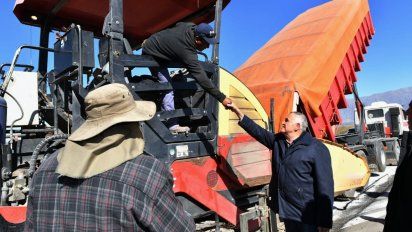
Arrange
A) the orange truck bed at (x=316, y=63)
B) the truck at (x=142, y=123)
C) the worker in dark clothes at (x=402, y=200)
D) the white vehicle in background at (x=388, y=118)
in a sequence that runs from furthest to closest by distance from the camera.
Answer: the white vehicle in background at (x=388, y=118) < the orange truck bed at (x=316, y=63) < the truck at (x=142, y=123) < the worker in dark clothes at (x=402, y=200)

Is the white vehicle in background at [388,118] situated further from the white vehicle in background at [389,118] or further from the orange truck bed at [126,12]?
the orange truck bed at [126,12]

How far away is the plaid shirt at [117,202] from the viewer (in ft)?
4.16

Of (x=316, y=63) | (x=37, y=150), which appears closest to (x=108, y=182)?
(x=37, y=150)

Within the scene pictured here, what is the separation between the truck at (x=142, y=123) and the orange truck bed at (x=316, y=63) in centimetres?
68

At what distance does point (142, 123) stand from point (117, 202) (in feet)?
6.00

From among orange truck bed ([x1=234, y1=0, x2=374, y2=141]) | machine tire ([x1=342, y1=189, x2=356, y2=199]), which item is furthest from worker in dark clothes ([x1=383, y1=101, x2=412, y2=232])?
machine tire ([x1=342, y1=189, x2=356, y2=199])

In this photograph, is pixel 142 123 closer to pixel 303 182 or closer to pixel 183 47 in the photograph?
pixel 183 47

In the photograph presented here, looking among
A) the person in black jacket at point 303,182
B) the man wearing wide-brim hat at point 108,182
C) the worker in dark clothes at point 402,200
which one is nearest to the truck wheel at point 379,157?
the person in black jacket at point 303,182

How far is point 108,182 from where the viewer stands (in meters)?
1.28

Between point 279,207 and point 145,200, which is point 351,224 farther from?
point 145,200

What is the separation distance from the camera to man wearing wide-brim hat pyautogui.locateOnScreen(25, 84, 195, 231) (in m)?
1.27

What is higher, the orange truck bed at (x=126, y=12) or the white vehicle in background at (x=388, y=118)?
the orange truck bed at (x=126, y=12)

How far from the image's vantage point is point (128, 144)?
135cm

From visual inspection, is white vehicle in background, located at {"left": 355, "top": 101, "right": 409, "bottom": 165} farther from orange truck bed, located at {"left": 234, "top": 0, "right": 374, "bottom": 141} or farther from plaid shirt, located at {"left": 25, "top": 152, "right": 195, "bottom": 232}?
plaid shirt, located at {"left": 25, "top": 152, "right": 195, "bottom": 232}
